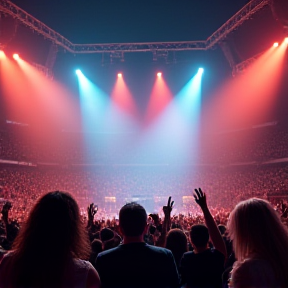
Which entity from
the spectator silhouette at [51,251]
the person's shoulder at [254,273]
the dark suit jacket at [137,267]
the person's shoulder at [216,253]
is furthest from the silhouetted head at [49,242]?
the person's shoulder at [216,253]

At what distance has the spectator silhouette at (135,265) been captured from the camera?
2424mm

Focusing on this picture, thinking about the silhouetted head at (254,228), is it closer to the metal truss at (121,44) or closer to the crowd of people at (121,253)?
the crowd of people at (121,253)

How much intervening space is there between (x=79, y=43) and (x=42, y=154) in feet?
43.6

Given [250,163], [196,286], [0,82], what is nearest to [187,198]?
[250,163]

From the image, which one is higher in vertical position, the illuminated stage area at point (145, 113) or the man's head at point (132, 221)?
the illuminated stage area at point (145, 113)

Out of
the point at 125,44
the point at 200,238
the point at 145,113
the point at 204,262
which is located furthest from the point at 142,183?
the point at 204,262

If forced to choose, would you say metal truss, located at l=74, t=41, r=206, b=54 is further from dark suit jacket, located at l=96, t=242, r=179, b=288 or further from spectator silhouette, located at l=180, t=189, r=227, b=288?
dark suit jacket, located at l=96, t=242, r=179, b=288

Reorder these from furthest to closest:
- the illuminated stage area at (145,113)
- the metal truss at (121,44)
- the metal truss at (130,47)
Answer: the metal truss at (130,47)
the illuminated stage area at (145,113)
the metal truss at (121,44)

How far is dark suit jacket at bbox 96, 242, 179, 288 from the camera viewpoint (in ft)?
Result: 7.95

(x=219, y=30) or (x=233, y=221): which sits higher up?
(x=219, y=30)

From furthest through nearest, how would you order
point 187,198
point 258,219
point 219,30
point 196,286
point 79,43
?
point 187,198
point 79,43
point 219,30
point 196,286
point 258,219

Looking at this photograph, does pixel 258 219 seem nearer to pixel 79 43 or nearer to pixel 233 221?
pixel 233 221

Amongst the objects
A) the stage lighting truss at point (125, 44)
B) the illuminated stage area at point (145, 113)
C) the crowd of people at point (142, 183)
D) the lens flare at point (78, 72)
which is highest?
the stage lighting truss at point (125, 44)

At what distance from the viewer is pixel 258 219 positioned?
2.22m
